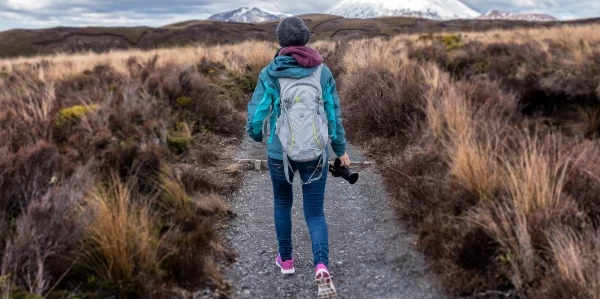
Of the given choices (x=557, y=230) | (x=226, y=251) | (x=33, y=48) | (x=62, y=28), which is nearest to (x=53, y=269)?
(x=226, y=251)

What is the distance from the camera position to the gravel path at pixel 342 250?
11.0 feet

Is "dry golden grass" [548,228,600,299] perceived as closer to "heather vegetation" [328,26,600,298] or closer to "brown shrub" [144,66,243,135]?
"heather vegetation" [328,26,600,298]

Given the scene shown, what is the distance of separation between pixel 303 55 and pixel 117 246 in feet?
5.35

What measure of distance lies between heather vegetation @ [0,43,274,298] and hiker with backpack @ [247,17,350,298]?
78 cm

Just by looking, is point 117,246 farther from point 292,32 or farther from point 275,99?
point 292,32

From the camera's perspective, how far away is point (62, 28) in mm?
67312

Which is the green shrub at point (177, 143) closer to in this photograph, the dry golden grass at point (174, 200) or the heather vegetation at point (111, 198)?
the heather vegetation at point (111, 198)

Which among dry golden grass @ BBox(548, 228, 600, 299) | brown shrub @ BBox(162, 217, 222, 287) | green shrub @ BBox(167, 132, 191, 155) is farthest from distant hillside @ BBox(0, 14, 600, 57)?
dry golden grass @ BBox(548, 228, 600, 299)

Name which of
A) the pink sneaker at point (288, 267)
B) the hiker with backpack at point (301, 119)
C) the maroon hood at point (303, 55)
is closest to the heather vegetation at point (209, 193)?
the pink sneaker at point (288, 267)

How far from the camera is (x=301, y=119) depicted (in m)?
2.95

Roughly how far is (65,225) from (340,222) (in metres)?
2.52

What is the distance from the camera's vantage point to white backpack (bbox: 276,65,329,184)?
295 centimetres

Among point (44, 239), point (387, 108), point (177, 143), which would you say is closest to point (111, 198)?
point (44, 239)

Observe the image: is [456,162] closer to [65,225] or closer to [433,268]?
[433,268]
